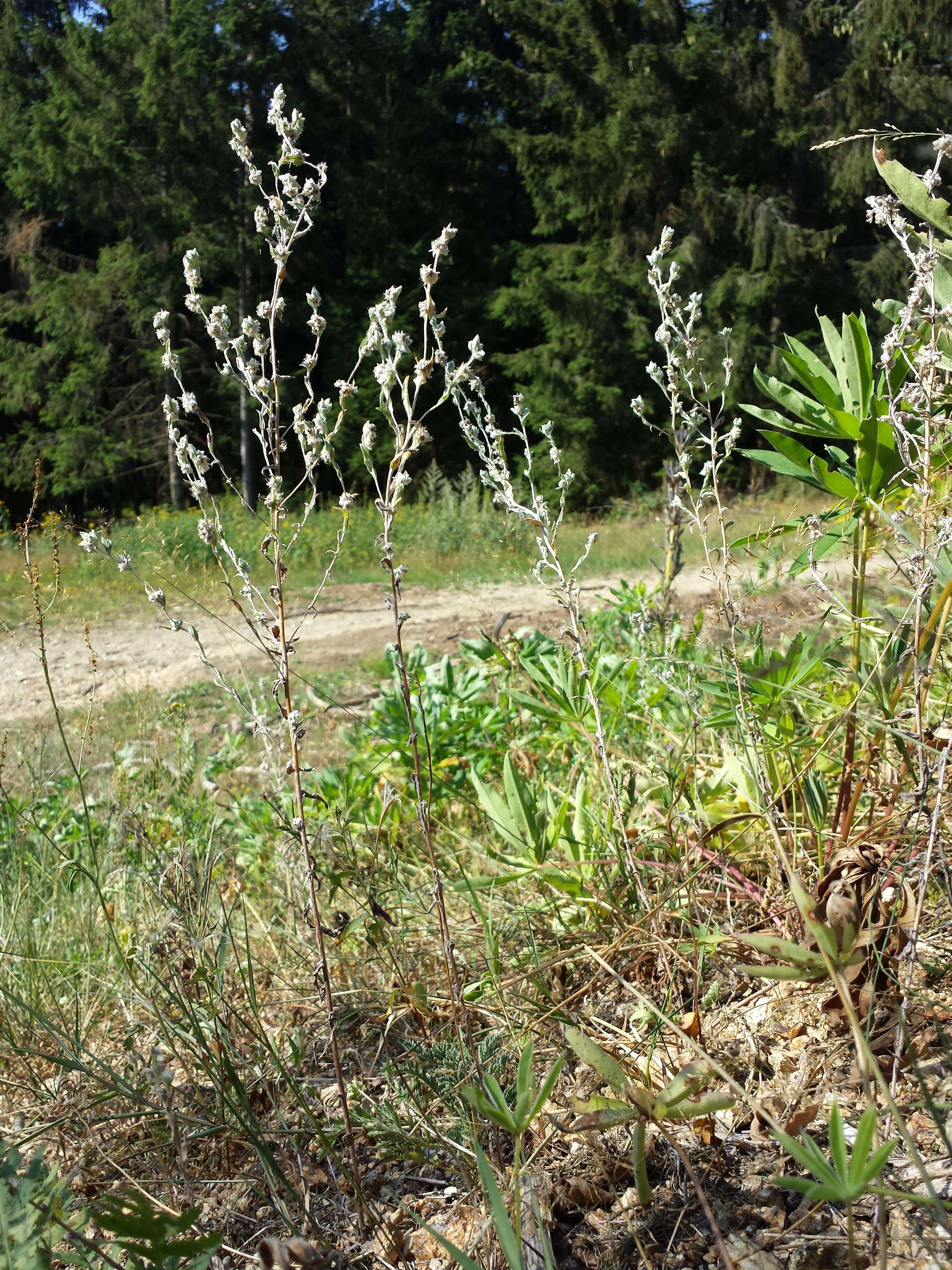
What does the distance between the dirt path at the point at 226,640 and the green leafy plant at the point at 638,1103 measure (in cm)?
391

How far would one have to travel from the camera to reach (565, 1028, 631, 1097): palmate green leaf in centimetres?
91

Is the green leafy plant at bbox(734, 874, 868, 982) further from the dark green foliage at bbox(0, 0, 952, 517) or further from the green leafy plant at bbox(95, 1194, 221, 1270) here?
the dark green foliage at bbox(0, 0, 952, 517)

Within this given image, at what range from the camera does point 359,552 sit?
12.4 meters

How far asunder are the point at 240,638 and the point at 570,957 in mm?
3894

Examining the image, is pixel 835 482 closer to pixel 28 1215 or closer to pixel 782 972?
pixel 782 972

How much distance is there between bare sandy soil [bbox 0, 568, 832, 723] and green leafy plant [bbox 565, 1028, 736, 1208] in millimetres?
3232

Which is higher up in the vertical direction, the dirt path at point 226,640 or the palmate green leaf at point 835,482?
the palmate green leaf at point 835,482

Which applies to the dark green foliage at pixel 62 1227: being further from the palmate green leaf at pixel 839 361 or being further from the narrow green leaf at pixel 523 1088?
the palmate green leaf at pixel 839 361

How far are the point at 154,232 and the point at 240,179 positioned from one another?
2086mm

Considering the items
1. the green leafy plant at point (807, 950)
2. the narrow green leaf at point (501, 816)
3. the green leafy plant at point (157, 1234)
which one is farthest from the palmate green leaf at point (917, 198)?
the green leafy plant at point (157, 1234)

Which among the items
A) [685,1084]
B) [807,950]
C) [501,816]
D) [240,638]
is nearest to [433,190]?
[240,638]

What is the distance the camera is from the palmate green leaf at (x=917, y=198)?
1217 millimetres

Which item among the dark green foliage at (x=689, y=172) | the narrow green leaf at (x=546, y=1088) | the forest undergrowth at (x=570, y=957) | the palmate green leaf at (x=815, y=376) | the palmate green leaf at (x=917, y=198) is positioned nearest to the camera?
the narrow green leaf at (x=546, y=1088)

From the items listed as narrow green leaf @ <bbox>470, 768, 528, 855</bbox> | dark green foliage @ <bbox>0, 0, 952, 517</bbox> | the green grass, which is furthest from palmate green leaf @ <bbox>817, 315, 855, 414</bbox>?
dark green foliage @ <bbox>0, 0, 952, 517</bbox>
